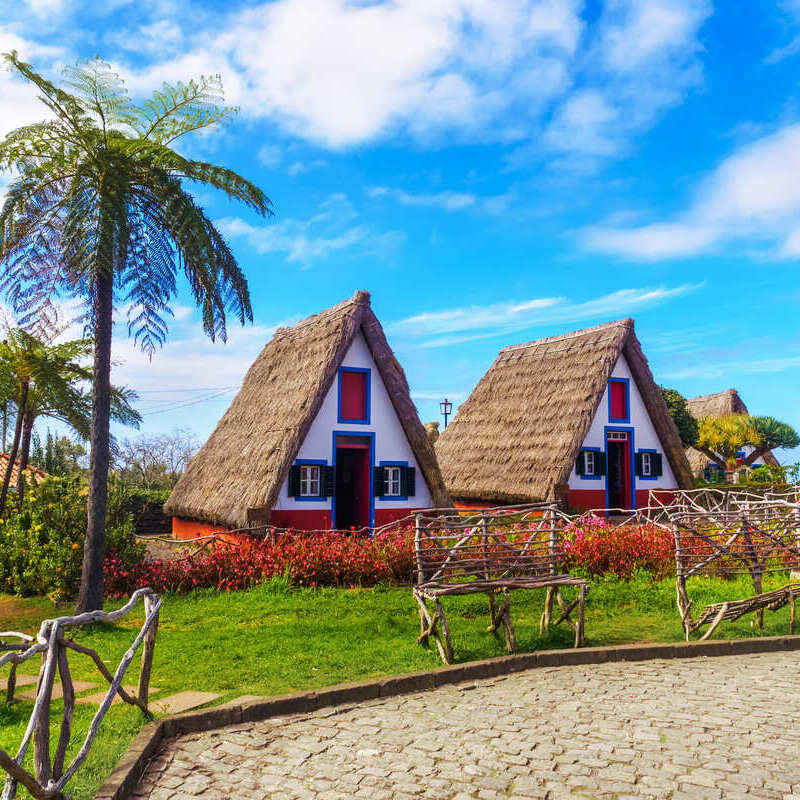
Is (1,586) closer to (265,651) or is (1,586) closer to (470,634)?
(265,651)

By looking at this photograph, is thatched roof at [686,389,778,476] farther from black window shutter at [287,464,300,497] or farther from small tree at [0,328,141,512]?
small tree at [0,328,141,512]

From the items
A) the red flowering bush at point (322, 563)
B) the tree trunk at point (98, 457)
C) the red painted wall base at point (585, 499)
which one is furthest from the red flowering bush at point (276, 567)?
the red painted wall base at point (585, 499)

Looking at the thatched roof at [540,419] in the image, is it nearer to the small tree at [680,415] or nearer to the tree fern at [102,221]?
the small tree at [680,415]

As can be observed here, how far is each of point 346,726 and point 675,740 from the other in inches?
89.2

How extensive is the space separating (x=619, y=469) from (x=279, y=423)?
433 inches

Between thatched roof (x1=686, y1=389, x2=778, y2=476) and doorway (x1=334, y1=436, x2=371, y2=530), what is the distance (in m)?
20.9

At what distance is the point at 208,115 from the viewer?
10312 millimetres

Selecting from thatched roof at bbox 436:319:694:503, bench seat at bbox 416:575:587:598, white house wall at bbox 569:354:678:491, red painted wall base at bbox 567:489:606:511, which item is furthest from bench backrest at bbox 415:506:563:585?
white house wall at bbox 569:354:678:491

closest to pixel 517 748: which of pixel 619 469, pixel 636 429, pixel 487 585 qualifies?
pixel 487 585

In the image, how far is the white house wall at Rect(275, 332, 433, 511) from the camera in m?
16.1

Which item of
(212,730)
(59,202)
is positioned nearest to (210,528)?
(59,202)

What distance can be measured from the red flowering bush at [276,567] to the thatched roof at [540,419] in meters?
7.71

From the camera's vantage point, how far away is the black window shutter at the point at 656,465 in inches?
867

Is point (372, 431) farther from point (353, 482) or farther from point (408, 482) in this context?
point (353, 482)
